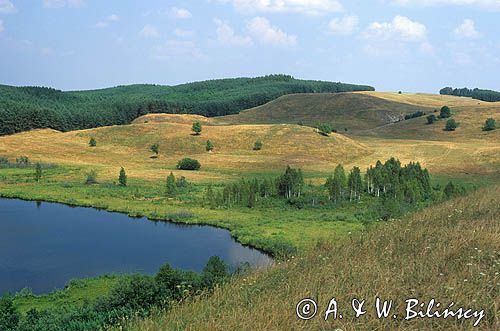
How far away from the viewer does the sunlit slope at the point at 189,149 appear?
326 ft

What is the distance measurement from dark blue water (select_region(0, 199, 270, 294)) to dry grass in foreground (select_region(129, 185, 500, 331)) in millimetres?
27411

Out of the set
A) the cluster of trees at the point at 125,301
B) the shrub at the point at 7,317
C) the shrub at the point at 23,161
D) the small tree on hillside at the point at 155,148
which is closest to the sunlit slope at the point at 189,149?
the small tree on hillside at the point at 155,148

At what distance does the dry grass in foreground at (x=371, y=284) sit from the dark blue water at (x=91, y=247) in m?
27.4

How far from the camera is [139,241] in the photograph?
48.1 m

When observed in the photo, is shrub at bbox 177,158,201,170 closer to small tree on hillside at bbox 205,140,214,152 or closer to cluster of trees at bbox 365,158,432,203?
small tree on hillside at bbox 205,140,214,152

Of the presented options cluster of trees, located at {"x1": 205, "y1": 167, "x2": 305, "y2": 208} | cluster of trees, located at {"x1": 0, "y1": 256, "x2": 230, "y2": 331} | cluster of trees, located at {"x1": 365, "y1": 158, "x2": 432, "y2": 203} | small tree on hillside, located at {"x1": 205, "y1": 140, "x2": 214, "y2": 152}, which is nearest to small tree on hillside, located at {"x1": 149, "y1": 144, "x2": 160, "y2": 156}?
small tree on hillside, located at {"x1": 205, "y1": 140, "x2": 214, "y2": 152}

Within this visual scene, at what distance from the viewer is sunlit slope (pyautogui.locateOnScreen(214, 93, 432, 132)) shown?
167500 millimetres

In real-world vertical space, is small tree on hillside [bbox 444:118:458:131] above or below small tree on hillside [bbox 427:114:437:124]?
below

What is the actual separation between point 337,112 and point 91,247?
146 metres

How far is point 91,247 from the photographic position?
151ft

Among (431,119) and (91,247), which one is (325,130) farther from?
(91,247)

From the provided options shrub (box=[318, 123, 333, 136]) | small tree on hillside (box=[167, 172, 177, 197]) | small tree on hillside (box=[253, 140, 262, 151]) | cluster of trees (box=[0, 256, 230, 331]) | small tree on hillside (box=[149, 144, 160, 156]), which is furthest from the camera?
shrub (box=[318, 123, 333, 136])

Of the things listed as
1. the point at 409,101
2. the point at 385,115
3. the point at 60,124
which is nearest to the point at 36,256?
the point at 60,124

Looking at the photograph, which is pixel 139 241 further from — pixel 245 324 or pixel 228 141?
pixel 228 141
